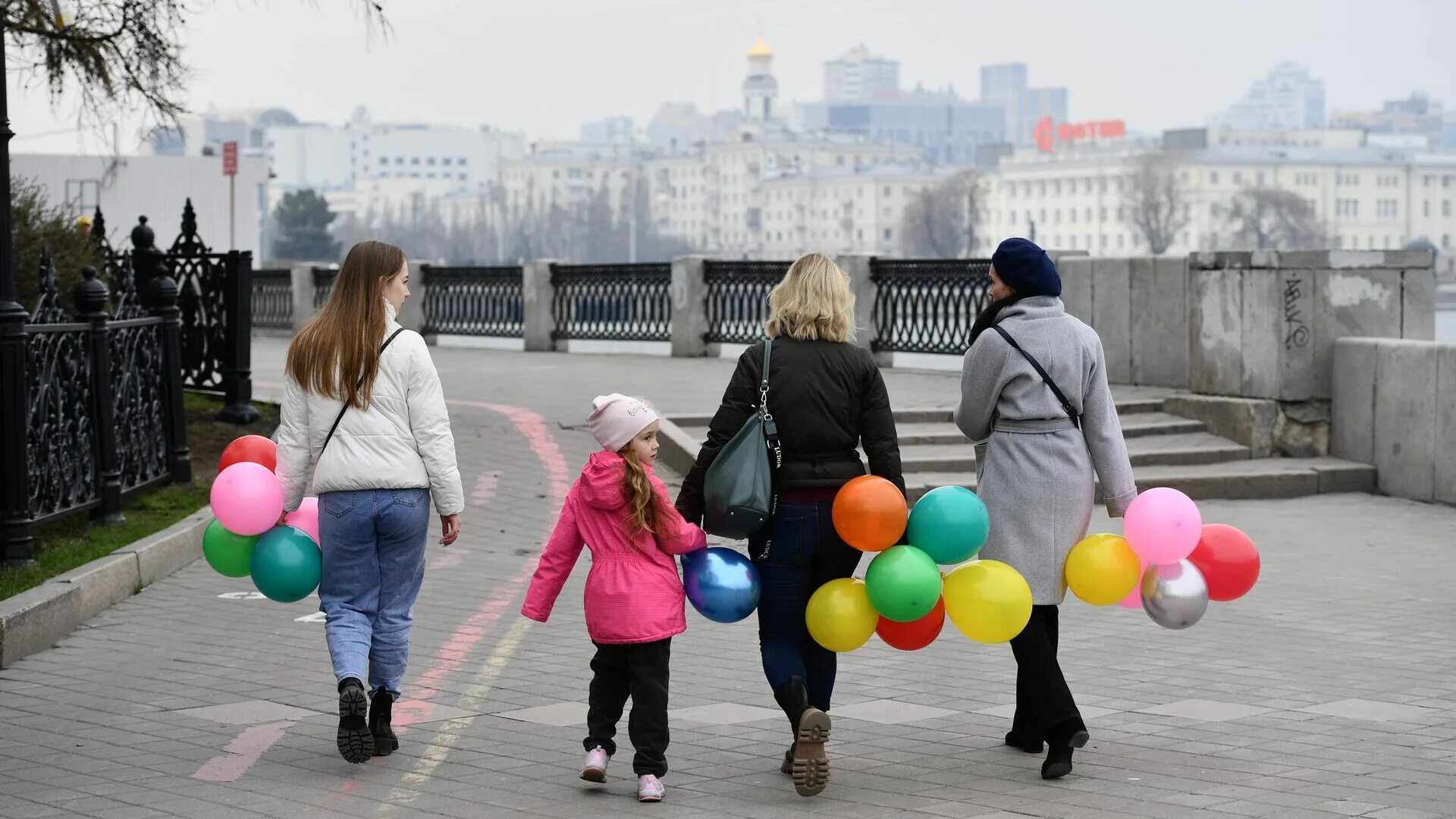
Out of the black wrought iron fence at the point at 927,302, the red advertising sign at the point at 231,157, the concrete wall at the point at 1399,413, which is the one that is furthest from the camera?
the red advertising sign at the point at 231,157

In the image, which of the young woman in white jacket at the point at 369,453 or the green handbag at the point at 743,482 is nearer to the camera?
the green handbag at the point at 743,482

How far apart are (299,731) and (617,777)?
131 centimetres

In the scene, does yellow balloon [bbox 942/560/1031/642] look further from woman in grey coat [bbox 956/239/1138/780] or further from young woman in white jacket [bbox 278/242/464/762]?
young woman in white jacket [bbox 278/242/464/762]

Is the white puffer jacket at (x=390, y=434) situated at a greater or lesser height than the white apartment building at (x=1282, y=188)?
lesser

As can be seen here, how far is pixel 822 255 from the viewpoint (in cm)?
602

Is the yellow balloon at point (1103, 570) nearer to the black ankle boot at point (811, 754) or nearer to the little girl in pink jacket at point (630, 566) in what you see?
the black ankle boot at point (811, 754)

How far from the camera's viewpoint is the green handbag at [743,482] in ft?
18.4

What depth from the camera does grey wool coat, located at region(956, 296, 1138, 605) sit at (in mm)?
6047

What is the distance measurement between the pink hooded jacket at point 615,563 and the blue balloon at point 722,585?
0.20 ft

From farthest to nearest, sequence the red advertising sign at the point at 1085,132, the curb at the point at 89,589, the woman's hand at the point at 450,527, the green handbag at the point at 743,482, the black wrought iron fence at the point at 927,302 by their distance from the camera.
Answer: the red advertising sign at the point at 1085,132 → the black wrought iron fence at the point at 927,302 → the curb at the point at 89,589 → the woman's hand at the point at 450,527 → the green handbag at the point at 743,482

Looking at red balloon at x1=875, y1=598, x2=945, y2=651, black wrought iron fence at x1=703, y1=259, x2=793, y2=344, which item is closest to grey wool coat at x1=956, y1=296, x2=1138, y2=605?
red balloon at x1=875, y1=598, x2=945, y2=651

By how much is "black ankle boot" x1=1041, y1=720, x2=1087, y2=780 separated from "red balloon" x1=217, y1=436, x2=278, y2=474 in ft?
9.37

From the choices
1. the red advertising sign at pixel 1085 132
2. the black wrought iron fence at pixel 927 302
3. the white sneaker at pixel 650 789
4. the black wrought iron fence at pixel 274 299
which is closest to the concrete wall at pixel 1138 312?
the black wrought iron fence at pixel 927 302

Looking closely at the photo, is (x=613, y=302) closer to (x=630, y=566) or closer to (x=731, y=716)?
(x=731, y=716)
